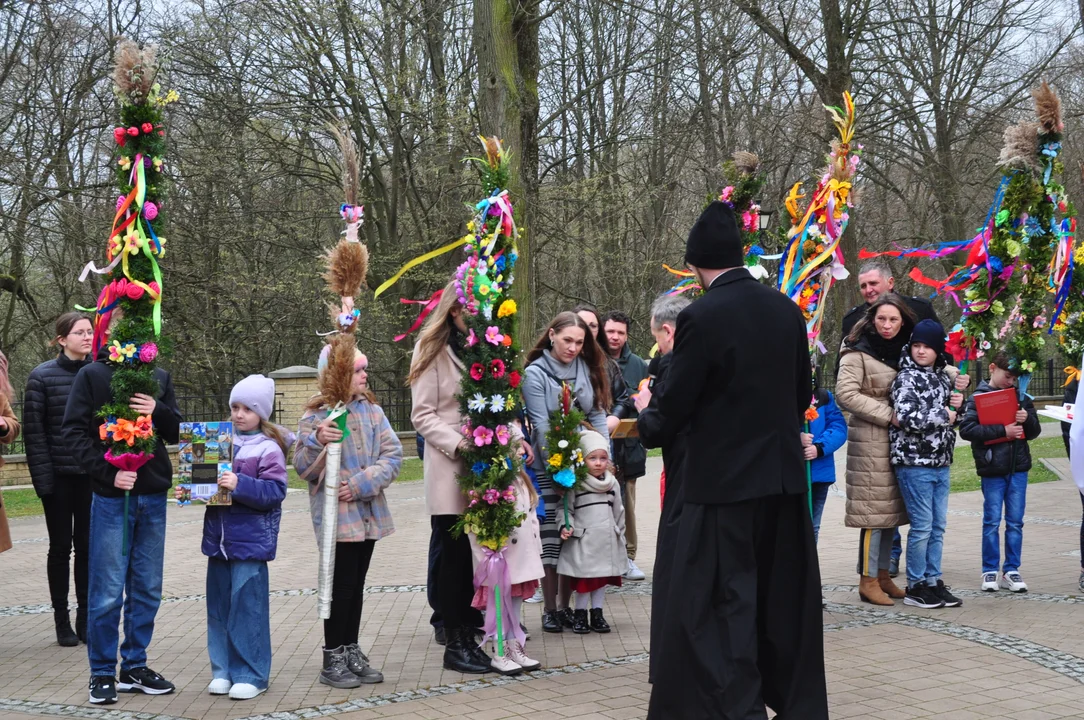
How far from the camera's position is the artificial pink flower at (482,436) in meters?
5.91

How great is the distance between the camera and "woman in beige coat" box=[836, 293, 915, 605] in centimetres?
758

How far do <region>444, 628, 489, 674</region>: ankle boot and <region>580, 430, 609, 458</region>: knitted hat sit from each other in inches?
54.1

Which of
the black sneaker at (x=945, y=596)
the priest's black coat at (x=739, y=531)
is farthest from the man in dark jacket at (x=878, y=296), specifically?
the priest's black coat at (x=739, y=531)

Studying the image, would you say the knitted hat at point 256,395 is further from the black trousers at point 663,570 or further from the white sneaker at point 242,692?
the black trousers at point 663,570

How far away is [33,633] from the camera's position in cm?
739

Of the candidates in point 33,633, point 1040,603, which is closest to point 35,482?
point 33,633

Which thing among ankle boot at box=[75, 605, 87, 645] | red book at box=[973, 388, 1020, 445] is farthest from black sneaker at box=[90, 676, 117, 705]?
red book at box=[973, 388, 1020, 445]

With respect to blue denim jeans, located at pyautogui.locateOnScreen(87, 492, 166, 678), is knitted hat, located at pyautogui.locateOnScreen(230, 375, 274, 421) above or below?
above

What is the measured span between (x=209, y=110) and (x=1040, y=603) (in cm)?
1778

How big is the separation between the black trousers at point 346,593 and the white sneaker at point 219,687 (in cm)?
52

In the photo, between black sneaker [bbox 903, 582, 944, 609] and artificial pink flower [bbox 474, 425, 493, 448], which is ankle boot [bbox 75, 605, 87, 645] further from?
black sneaker [bbox 903, 582, 944, 609]

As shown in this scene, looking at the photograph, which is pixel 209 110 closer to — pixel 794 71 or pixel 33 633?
pixel 794 71

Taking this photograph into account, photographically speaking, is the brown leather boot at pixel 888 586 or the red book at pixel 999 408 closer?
the brown leather boot at pixel 888 586

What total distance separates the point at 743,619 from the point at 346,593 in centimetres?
226
